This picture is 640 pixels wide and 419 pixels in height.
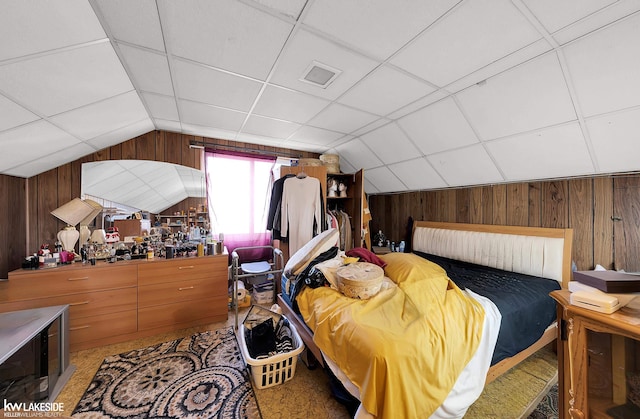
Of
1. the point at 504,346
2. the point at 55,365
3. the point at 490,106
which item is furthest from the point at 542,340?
the point at 55,365

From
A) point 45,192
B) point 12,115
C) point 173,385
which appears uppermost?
point 12,115

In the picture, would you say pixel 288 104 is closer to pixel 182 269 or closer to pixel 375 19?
pixel 375 19

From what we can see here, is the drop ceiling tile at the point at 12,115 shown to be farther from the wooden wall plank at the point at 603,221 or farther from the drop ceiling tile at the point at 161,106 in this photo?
the wooden wall plank at the point at 603,221

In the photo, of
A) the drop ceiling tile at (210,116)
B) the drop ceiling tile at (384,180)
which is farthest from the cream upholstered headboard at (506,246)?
the drop ceiling tile at (210,116)

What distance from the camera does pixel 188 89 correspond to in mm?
1934

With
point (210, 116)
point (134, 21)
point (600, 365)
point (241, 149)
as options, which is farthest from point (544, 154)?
point (241, 149)

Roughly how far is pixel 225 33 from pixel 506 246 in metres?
3.27

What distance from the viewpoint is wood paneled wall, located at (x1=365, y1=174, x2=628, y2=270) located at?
196 centimetres

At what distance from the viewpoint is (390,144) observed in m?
2.87

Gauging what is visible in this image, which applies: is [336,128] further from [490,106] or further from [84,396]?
[84,396]

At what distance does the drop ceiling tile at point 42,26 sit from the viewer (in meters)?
0.98

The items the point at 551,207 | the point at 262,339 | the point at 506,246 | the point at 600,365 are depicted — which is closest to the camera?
the point at 600,365

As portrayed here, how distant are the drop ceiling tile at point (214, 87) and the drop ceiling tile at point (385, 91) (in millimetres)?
866

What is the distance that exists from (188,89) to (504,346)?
319cm
